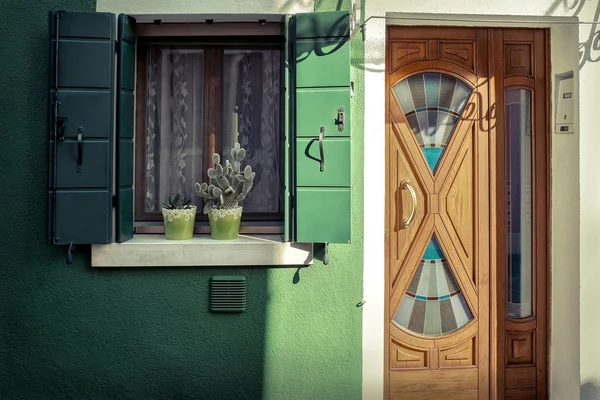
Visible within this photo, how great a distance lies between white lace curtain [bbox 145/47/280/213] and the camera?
164 inches

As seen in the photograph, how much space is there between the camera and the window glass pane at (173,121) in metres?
4.17

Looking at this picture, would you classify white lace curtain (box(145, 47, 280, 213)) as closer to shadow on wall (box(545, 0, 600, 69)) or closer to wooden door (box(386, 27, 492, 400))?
wooden door (box(386, 27, 492, 400))

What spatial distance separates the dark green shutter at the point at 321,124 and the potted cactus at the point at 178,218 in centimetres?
72

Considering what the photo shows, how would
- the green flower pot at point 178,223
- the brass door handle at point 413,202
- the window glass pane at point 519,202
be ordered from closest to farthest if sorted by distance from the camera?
the green flower pot at point 178,223 → the brass door handle at point 413,202 → the window glass pane at point 519,202

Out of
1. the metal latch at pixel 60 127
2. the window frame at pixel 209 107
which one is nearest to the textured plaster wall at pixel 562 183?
the window frame at pixel 209 107

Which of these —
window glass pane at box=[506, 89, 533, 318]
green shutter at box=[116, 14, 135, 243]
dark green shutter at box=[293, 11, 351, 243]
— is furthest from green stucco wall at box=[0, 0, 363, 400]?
window glass pane at box=[506, 89, 533, 318]

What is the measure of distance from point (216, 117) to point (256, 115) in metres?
0.27

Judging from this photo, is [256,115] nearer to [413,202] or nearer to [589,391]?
[413,202]

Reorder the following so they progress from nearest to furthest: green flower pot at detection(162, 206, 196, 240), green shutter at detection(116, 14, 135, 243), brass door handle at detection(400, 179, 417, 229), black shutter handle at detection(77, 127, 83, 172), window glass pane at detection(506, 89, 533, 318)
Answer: black shutter handle at detection(77, 127, 83, 172) < green shutter at detection(116, 14, 135, 243) < green flower pot at detection(162, 206, 196, 240) < brass door handle at detection(400, 179, 417, 229) < window glass pane at detection(506, 89, 533, 318)

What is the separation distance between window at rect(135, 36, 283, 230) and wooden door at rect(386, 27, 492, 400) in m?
0.81

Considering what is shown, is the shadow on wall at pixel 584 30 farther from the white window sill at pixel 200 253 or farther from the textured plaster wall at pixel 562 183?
the white window sill at pixel 200 253

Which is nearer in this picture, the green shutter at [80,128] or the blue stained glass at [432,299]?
the green shutter at [80,128]

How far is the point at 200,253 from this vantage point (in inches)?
152

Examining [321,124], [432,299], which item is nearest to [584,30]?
[321,124]
